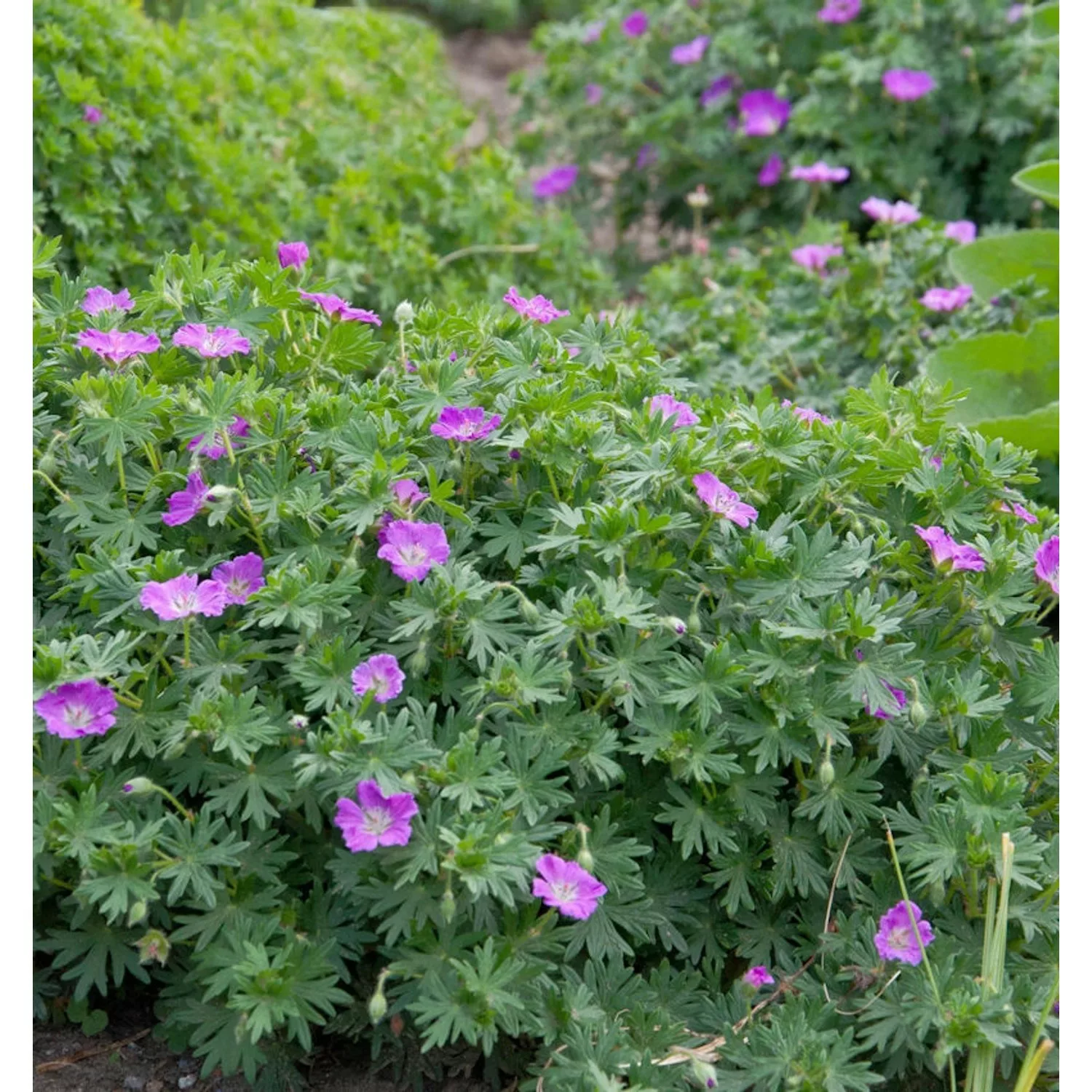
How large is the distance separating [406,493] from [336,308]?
394 millimetres

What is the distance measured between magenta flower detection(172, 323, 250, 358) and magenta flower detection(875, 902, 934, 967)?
43.4 inches

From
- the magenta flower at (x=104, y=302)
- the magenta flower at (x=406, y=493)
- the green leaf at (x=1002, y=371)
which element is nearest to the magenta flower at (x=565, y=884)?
the magenta flower at (x=406, y=493)

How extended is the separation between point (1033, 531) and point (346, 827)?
112 cm

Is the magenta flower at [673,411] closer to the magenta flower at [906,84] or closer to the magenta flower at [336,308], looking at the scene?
the magenta flower at [336,308]

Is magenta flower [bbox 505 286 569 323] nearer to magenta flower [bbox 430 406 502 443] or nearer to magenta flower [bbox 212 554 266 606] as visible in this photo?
magenta flower [bbox 430 406 502 443]

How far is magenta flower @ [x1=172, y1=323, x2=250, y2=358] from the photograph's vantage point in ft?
6.40

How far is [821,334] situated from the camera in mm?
3205

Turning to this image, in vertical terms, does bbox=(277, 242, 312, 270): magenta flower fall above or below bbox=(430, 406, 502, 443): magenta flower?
above

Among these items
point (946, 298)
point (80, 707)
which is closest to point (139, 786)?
point (80, 707)

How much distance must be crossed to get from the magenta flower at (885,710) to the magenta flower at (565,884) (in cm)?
39

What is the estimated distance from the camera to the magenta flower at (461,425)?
187 centimetres

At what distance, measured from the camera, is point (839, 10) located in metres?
4.17

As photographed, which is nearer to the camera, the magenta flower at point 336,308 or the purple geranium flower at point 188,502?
the purple geranium flower at point 188,502

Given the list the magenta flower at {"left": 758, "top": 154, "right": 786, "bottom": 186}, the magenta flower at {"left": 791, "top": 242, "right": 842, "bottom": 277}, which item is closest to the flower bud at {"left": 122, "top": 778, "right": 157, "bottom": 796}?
the magenta flower at {"left": 791, "top": 242, "right": 842, "bottom": 277}
